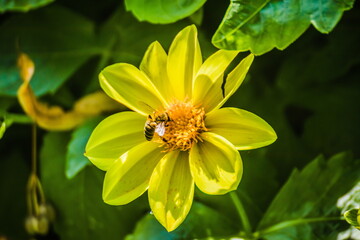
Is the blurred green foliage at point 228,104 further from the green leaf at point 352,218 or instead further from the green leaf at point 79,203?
the green leaf at point 352,218

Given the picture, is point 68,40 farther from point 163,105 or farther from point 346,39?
→ point 346,39

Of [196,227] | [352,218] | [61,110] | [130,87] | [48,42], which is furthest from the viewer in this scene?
[48,42]

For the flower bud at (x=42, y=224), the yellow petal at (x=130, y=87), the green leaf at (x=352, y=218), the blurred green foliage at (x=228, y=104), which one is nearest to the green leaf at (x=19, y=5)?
the blurred green foliage at (x=228, y=104)

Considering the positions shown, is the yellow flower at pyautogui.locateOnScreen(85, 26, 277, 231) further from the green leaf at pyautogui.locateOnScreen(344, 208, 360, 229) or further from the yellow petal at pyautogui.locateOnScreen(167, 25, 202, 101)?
the green leaf at pyautogui.locateOnScreen(344, 208, 360, 229)

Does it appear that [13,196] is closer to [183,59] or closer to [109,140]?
[109,140]

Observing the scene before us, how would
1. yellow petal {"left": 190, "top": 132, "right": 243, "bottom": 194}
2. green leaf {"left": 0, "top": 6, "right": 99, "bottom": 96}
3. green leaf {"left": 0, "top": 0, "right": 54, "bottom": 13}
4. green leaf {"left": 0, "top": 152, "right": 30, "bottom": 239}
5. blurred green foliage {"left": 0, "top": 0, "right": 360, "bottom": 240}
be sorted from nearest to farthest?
1. yellow petal {"left": 190, "top": 132, "right": 243, "bottom": 194}
2. blurred green foliage {"left": 0, "top": 0, "right": 360, "bottom": 240}
3. green leaf {"left": 0, "top": 0, "right": 54, "bottom": 13}
4. green leaf {"left": 0, "top": 6, "right": 99, "bottom": 96}
5. green leaf {"left": 0, "top": 152, "right": 30, "bottom": 239}

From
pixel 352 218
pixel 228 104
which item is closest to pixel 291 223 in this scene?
pixel 352 218

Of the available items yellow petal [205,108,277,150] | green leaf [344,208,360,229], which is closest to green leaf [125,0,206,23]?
yellow petal [205,108,277,150]
